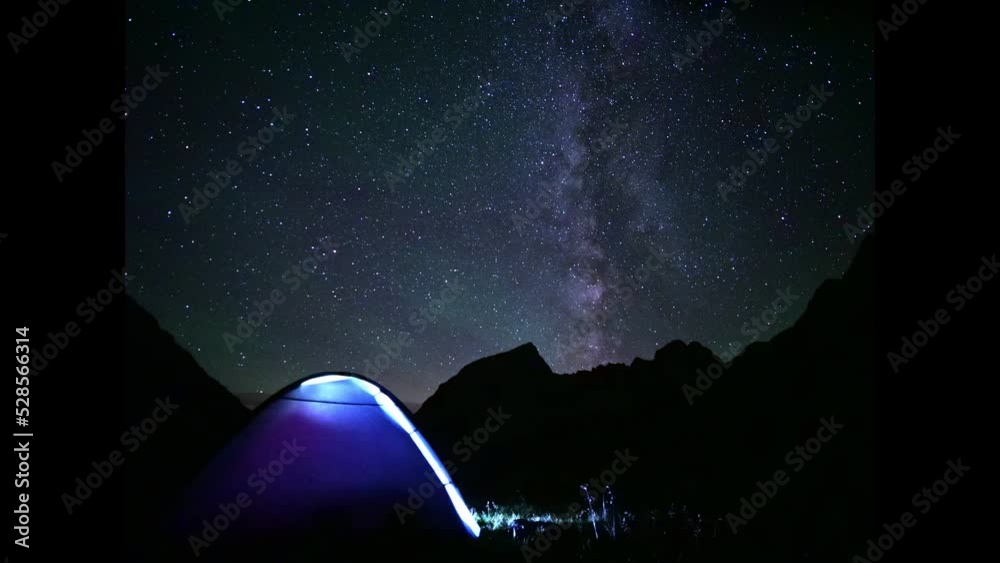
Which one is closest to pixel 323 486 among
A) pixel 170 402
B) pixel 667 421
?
pixel 170 402

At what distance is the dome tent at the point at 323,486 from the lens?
650 centimetres

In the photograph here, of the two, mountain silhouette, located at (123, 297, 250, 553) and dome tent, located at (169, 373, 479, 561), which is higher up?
dome tent, located at (169, 373, 479, 561)

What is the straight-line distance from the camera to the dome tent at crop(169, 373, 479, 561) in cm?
650

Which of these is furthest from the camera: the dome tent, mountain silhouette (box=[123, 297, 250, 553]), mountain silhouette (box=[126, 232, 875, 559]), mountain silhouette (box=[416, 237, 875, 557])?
mountain silhouette (box=[123, 297, 250, 553])

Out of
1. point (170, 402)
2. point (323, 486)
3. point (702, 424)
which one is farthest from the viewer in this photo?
point (170, 402)

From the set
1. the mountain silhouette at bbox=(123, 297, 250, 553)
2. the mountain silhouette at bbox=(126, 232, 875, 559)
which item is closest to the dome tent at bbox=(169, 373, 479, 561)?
the mountain silhouette at bbox=(126, 232, 875, 559)

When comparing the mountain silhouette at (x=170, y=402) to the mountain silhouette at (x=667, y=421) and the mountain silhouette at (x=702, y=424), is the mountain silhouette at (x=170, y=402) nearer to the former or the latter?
the mountain silhouette at (x=667, y=421)

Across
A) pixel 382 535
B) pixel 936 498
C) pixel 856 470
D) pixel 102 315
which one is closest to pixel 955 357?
pixel 936 498

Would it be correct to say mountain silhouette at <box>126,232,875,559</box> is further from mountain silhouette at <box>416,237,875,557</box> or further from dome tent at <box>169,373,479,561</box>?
dome tent at <box>169,373,479,561</box>

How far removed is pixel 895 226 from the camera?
8.40ft

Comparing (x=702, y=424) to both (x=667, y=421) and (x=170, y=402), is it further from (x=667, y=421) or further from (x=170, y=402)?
(x=170, y=402)

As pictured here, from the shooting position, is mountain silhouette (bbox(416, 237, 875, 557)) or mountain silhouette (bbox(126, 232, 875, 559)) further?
mountain silhouette (bbox(126, 232, 875, 559))

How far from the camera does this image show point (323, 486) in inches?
265

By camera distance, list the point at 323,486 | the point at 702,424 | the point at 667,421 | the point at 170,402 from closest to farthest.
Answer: the point at 323,486 < the point at 702,424 < the point at 170,402 < the point at 667,421
